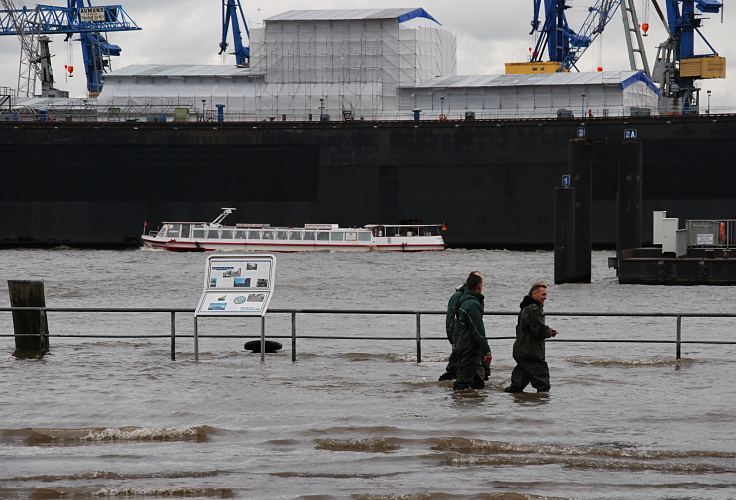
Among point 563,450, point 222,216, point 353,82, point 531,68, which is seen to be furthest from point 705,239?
point 531,68

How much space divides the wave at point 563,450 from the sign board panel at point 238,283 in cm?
619

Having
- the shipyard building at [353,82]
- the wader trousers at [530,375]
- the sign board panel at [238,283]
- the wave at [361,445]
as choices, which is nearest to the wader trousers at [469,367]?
the wader trousers at [530,375]

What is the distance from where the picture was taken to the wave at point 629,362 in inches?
827

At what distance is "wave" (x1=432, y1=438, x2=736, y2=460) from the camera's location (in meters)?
13.8

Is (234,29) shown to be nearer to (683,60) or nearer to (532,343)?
(683,60)

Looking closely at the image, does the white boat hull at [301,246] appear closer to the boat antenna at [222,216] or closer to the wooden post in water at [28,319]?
the boat antenna at [222,216]

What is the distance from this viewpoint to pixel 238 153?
248 ft

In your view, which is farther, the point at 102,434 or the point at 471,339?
the point at 471,339

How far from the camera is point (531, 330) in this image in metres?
16.4

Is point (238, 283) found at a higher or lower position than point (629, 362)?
higher

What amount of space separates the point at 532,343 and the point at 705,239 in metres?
32.5

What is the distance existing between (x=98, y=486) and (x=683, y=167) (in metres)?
62.3

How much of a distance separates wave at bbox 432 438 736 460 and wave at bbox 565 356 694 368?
22.9 ft

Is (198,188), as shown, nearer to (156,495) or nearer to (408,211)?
(408,211)
